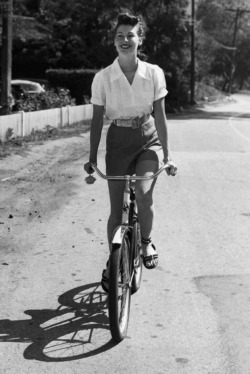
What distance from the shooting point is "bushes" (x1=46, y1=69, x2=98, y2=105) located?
31.1 m

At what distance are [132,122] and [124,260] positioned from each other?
99cm

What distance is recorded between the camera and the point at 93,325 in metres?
4.37

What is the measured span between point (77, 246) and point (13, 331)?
2.25 m

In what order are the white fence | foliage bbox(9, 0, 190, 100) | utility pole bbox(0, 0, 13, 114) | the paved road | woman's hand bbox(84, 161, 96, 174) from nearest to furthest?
1. the paved road
2. woman's hand bbox(84, 161, 96, 174)
3. the white fence
4. utility pole bbox(0, 0, 13, 114)
5. foliage bbox(9, 0, 190, 100)

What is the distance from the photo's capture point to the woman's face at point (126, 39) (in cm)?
442

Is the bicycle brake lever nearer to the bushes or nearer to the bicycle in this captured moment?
the bicycle

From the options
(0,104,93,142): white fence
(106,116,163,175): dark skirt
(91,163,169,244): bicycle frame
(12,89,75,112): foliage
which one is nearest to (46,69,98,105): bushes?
(0,104,93,142): white fence

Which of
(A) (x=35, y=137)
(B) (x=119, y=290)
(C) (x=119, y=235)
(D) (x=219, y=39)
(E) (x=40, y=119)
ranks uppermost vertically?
(D) (x=219, y=39)

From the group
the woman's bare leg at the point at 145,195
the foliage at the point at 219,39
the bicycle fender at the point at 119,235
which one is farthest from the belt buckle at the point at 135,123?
the foliage at the point at 219,39

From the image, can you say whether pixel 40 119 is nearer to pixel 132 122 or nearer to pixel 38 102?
pixel 38 102

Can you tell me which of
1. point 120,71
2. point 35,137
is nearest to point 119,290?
point 120,71

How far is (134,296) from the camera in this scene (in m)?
4.95

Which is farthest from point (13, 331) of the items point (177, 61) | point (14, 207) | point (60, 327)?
point (177, 61)

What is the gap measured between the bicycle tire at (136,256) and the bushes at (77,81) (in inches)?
1019
